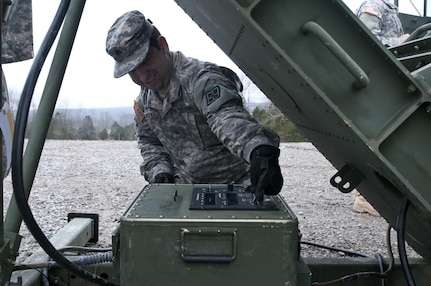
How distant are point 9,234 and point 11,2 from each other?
0.95 meters

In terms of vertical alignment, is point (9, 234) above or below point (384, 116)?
below

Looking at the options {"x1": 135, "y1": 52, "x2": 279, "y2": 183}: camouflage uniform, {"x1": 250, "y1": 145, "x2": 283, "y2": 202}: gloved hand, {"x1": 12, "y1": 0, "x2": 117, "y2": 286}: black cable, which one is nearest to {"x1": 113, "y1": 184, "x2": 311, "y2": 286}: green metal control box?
{"x1": 250, "y1": 145, "x2": 283, "y2": 202}: gloved hand

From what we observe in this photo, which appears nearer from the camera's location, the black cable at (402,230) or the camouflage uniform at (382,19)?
the black cable at (402,230)

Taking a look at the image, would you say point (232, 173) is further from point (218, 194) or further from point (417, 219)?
point (417, 219)

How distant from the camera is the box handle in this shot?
1.80 m

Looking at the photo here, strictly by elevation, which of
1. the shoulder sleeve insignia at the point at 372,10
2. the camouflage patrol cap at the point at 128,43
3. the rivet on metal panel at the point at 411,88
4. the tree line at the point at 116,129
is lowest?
the tree line at the point at 116,129

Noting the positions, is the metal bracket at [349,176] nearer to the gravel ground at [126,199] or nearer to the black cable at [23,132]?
the black cable at [23,132]

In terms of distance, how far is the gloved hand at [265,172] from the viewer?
210 centimetres

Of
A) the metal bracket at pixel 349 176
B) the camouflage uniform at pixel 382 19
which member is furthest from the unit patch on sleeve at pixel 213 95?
the camouflage uniform at pixel 382 19

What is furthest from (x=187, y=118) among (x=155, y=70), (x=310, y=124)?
(x=310, y=124)

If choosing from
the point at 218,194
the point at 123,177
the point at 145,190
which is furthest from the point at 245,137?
the point at 123,177

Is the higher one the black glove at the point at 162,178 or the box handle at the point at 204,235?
the box handle at the point at 204,235

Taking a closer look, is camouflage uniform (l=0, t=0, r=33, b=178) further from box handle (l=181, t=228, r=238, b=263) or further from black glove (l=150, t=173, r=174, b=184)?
black glove (l=150, t=173, r=174, b=184)

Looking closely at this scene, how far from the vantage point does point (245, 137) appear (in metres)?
2.31
